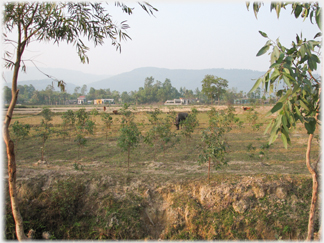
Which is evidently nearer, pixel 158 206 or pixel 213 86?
pixel 158 206

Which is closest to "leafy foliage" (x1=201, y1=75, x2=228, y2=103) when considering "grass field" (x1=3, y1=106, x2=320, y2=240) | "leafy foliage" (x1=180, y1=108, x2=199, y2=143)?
"leafy foliage" (x1=180, y1=108, x2=199, y2=143)

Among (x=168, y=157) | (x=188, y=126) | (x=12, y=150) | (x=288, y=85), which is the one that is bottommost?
(x=168, y=157)

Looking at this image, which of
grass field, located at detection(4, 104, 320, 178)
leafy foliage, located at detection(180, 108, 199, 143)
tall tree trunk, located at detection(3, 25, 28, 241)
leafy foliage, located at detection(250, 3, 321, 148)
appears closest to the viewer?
leafy foliage, located at detection(250, 3, 321, 148)

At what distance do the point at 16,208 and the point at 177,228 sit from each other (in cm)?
355

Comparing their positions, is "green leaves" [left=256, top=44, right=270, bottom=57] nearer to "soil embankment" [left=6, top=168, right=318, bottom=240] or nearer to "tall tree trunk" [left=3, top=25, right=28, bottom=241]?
"tall tree trunk" [left=3, top=25, right=28, bottom=241]

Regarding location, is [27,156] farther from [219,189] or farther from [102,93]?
[102,93]

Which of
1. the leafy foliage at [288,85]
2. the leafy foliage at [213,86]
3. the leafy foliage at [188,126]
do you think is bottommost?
the leafy foliage at [188,126]

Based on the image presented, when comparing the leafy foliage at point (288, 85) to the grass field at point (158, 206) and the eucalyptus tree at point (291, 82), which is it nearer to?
the eucalyptus tree at point (291, 82)

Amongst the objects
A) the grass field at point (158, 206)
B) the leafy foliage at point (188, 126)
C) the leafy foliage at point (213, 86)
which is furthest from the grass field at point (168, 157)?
the leafy foliage at point (213, 86)

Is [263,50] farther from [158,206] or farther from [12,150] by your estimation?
[158,206]

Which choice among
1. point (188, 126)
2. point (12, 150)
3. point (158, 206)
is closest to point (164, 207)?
point (158, 206)

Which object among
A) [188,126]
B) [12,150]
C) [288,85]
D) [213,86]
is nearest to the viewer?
[288,85]

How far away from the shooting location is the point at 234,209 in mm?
5801

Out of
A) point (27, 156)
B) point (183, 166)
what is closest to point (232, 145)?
point (183, 166)
